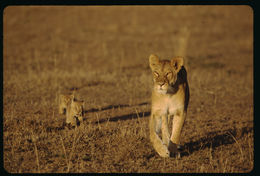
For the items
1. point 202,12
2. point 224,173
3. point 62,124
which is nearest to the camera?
point 224,173

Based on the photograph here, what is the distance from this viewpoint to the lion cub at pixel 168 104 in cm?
524

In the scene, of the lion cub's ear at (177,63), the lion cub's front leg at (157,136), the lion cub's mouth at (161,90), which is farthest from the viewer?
the lion cub's front leg at (157,136)

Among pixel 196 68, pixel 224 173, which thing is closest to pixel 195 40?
pixel 196 68

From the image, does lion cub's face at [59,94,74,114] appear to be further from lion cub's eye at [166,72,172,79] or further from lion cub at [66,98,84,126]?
lion cub's eye at [166,72,172,79]

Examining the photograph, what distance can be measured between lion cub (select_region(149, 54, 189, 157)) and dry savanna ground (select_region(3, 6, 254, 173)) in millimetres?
259

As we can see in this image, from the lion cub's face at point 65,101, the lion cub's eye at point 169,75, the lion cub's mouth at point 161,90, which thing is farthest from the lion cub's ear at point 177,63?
the lion cub's face at point 65,101

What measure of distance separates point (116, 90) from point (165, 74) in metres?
5.20

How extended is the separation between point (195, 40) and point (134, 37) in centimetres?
344

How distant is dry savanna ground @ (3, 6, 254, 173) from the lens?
18.1ft

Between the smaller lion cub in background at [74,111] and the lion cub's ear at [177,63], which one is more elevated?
the lion cub's ear at [177,63]

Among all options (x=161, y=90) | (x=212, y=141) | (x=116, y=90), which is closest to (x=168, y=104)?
(x=161, y=90)

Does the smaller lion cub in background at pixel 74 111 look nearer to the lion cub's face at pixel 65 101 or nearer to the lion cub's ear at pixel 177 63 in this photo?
the lion cub's face at pixel 65 101

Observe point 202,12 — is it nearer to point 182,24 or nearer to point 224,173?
point 182,24

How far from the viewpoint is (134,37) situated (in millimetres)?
19812
